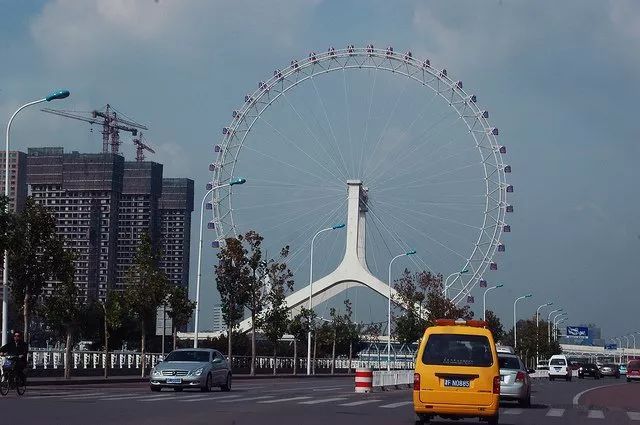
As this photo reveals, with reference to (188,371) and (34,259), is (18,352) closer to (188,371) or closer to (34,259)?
(188,371)

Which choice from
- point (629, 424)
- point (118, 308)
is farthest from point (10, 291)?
point (629, 424)

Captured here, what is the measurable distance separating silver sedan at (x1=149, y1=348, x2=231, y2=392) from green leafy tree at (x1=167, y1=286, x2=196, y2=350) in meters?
26.2

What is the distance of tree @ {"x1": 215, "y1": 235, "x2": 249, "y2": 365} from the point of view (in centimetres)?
7931

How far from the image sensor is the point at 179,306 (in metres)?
68.9

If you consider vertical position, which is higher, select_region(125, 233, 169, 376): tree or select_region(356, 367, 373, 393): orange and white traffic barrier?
select_region(125, 233, 169, 376): tree

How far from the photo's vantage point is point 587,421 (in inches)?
1150

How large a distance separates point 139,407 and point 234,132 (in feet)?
187

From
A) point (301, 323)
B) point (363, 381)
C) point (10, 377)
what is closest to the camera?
point (10, 377)

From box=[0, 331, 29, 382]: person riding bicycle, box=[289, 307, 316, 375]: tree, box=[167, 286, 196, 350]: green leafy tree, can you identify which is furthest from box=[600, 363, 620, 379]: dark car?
box=[0, 331, 29, 382]: person riding bicycle

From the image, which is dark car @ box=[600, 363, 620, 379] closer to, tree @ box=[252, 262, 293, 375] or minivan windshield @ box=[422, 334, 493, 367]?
tree @ box=[252, 262, 293, 375]

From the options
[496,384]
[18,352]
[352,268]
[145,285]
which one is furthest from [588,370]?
[496,384]

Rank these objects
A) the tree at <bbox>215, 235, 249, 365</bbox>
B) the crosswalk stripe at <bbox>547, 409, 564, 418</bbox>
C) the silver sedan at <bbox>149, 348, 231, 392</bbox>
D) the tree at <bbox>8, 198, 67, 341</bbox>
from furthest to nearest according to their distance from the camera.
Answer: the tree at <bbox>215, 235, 249, 365</bbox> < the tree at <bbox>8, 198, 67, 341</bbox> < the silver sedan at <bbox>149, 348, 231, 392</bbox> < the crosswalk stripe at <bbox>547, 409, 564, 418</bbox>

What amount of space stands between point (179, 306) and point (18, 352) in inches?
1363

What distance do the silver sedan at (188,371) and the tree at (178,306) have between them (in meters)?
26.2
